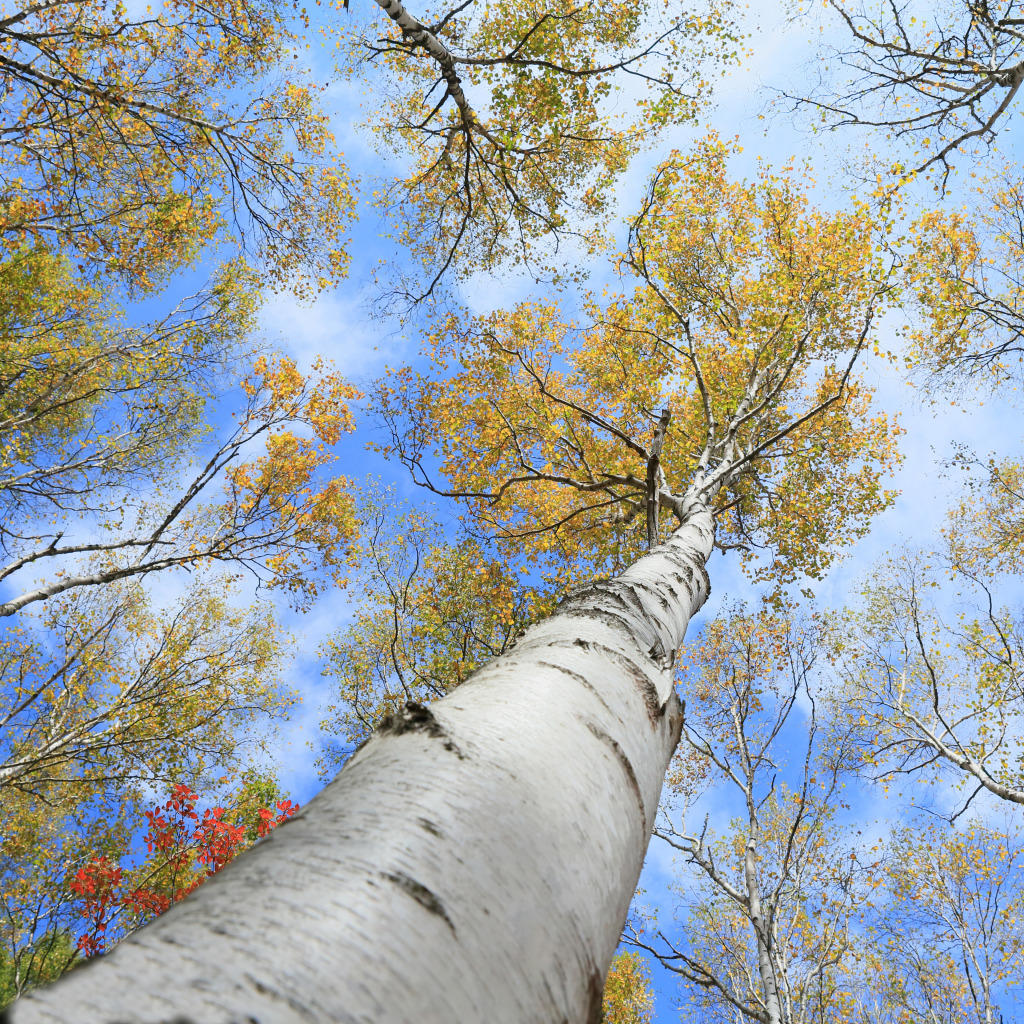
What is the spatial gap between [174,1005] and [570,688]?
0.89 metres

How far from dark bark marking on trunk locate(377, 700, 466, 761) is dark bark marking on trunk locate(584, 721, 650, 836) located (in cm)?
34

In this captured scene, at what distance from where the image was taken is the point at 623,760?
1.21 metres

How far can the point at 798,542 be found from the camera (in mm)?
8898

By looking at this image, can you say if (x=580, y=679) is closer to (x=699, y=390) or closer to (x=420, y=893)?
(x=420, y=893)

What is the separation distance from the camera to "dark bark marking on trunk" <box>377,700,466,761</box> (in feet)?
3.10

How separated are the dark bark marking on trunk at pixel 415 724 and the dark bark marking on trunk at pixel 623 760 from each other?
341mm

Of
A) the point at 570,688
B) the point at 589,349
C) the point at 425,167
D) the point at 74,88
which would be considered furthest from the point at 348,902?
the point at 589,349

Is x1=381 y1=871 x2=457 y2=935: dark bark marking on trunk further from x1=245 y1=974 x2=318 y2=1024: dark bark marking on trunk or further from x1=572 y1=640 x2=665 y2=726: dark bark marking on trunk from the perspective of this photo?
x1=572 y1=640 x2=665 y2=726: dark bark marking on trunk

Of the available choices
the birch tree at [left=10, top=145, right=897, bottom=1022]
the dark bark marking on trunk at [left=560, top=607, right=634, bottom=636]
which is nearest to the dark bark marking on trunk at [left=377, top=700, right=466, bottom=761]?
the birch tree at [left=10, top=145, right=897, bottom=1022]

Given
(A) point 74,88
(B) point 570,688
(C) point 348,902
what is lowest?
(C) point 348,902

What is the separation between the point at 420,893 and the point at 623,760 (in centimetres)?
67

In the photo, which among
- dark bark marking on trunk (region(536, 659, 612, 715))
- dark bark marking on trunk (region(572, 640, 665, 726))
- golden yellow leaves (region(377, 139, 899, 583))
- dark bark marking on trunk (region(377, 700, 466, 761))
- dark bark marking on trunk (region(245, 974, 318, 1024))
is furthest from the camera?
golden yellow leaves (region(377, 139, 899, 583))

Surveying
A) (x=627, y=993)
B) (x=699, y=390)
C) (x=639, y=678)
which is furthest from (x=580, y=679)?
(x=627, y=993)

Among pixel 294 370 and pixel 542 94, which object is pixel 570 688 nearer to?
pixel 542 94
